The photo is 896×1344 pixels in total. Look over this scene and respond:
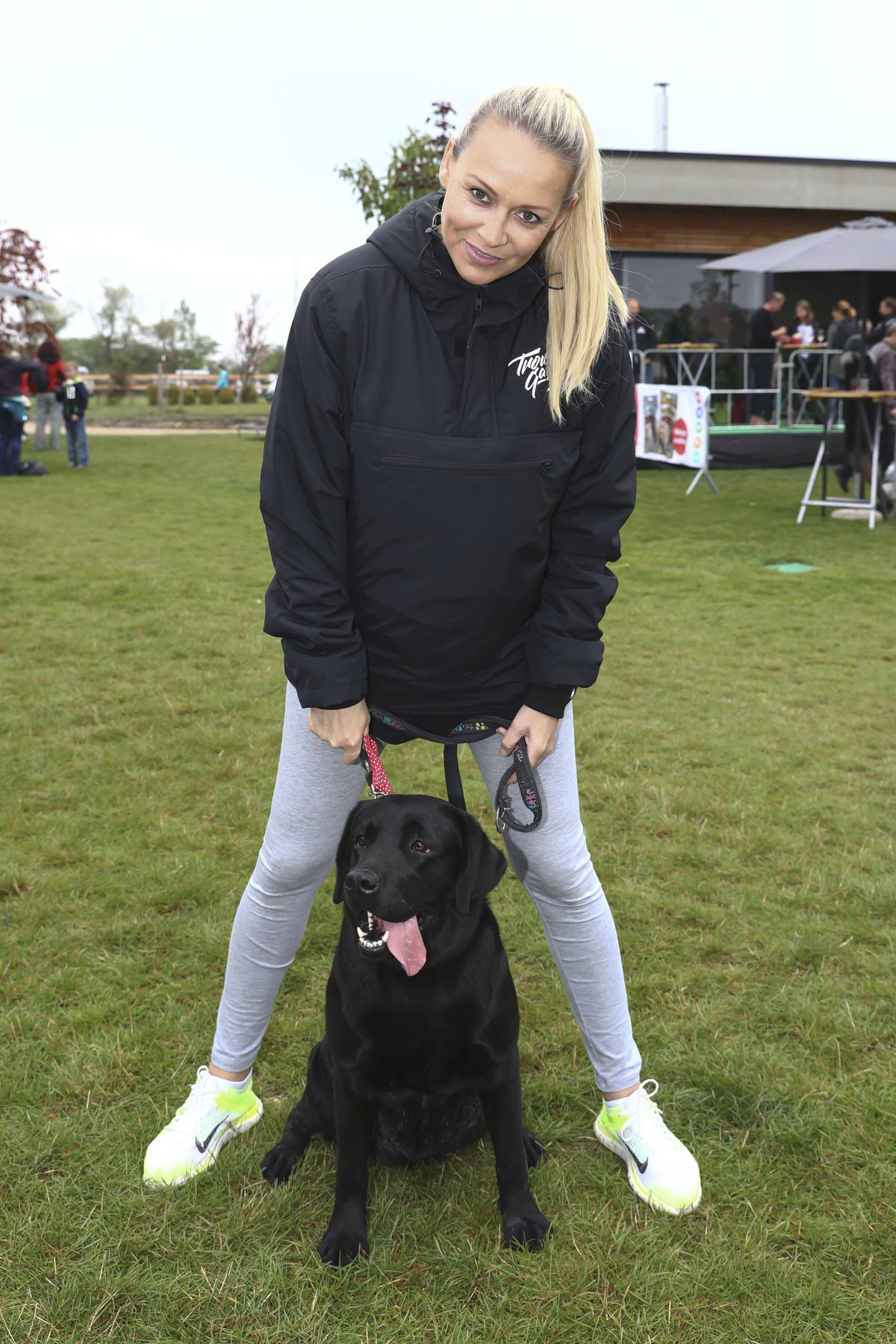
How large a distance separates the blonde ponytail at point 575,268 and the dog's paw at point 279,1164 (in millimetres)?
1811

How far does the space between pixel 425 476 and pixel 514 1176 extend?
152cm

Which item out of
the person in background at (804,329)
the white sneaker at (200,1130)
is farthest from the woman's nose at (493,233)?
the person in background at (804,329)

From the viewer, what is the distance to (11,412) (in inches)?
705

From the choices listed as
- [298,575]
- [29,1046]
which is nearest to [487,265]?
[298,575]

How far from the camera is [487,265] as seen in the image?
2170 millimetres

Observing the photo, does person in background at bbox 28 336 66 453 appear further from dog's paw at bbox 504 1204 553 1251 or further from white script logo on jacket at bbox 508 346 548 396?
dog's paw at bbox 504 1204 553 1251

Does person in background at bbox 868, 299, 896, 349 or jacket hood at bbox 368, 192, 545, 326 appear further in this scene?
person in background at bbox 868, 299, 896, 349

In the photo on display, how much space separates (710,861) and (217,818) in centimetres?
199

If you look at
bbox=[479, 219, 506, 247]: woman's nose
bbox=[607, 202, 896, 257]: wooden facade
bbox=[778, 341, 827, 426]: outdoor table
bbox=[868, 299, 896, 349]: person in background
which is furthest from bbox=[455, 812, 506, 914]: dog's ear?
bbox=[607, 202, 896, 257]: wooden facade

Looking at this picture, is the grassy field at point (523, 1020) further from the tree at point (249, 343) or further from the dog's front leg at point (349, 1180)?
the tree at point (249, 343)

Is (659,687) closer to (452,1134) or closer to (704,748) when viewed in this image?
(704,748)

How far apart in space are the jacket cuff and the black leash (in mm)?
85

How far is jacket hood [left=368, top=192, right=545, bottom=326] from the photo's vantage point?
2211 mm

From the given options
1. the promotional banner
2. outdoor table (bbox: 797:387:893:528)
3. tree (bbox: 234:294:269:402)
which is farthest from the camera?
tree (bbox: 234:294:269:402)
